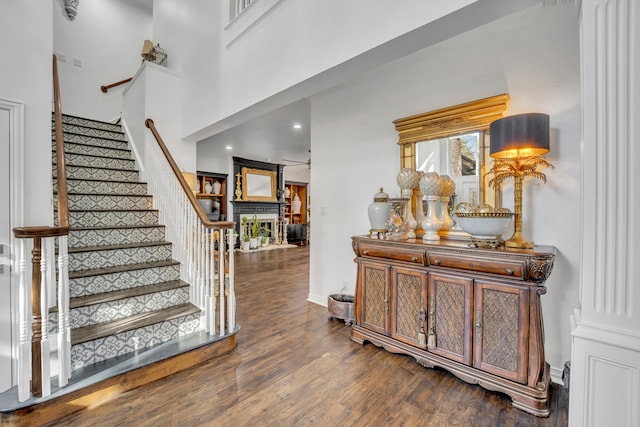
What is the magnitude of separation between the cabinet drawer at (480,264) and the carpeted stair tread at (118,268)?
101 inches

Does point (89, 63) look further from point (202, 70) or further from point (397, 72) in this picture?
point (397, 72)

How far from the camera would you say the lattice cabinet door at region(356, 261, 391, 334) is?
8.21 ft

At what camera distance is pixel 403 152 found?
2846mm

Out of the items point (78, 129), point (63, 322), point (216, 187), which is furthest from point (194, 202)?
point (216, 187)

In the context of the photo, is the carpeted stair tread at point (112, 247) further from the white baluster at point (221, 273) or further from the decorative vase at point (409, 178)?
the decorative vase at point (409, 178)

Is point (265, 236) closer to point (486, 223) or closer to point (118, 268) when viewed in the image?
point (118, 268)

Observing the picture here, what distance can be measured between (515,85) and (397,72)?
3.63 ft

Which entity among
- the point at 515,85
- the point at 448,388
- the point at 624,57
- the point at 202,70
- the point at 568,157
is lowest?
the point at 448,388

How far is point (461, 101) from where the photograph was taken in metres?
2.50

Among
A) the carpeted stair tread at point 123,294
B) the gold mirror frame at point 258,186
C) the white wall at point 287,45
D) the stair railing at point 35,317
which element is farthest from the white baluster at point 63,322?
the gold mirror frame at point 258,186

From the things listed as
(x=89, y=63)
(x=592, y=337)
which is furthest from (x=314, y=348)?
(x=89, y=63)

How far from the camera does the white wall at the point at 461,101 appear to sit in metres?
2.02

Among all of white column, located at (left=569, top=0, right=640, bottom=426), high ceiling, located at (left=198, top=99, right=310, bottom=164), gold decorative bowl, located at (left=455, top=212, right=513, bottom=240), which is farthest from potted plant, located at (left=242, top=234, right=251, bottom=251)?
white column, located at (left=569, top=0, right=640, bottom=426)

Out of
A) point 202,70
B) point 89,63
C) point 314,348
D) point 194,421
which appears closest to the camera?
point 194,421
